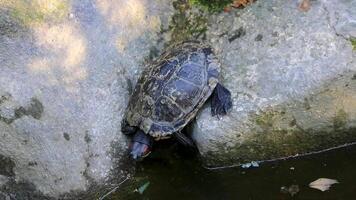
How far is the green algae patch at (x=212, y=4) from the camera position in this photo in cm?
595

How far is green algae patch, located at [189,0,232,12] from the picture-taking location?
5949 millimetres

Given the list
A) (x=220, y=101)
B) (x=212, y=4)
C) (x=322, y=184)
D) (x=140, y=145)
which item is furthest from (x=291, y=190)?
(x=212, y=4)

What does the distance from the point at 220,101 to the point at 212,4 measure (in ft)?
3.61

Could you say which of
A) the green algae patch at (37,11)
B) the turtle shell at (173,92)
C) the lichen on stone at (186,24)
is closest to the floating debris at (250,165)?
the turtle shell at (173,92)

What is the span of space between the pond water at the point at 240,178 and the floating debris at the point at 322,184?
39 millimetres

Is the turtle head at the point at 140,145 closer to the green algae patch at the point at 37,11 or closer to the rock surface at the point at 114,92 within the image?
the rock surface at the point at 114,92

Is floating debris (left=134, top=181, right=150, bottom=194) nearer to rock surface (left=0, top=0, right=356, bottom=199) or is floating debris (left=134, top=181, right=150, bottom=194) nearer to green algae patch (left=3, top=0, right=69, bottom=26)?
rock surface (left=0, top=0, right=356, bottom=199)

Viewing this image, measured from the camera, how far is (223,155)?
218 inches

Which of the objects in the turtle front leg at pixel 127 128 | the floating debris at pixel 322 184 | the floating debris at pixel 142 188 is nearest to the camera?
the floating debris at pixel 322 184

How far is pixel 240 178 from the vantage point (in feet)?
17.9

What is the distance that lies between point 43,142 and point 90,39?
1.10m

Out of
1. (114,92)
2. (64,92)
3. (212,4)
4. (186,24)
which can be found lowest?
(64,92)

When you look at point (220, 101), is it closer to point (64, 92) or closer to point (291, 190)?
point (291, 190)

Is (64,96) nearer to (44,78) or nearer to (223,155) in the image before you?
(44,78)
